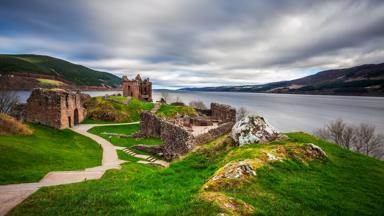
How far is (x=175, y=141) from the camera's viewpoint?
26.3 m

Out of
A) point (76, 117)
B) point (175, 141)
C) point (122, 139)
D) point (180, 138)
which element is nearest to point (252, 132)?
point (180, 138)

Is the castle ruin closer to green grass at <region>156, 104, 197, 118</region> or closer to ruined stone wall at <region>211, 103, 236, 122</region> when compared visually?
green grass at <region>156, 104, 197, 118</region>

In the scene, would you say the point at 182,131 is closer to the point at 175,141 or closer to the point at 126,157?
the point at 175,141

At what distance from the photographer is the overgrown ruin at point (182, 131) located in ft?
78.1

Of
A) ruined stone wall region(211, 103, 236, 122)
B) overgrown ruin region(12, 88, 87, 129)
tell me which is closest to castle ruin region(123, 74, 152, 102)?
overgrown ruin region(12, 88, 87, 129)

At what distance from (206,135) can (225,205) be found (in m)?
17.2

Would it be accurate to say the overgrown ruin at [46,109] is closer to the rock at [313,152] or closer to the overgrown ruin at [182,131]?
the overgrown ruin at [182,131]

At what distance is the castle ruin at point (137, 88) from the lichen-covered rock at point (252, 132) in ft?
238

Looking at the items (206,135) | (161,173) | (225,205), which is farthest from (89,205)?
(206,135)

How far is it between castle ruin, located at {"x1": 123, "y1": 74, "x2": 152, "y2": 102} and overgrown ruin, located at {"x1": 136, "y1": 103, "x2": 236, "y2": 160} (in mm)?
→ 43735

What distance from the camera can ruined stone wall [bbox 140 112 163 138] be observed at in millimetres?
40438

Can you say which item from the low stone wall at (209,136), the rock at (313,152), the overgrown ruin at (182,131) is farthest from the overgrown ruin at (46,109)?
the rock at (313,152)

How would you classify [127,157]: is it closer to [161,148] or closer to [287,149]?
[161,148]

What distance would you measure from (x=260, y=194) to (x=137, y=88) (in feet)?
265
